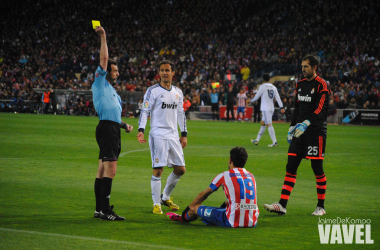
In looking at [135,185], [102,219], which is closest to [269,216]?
→ [102,219]

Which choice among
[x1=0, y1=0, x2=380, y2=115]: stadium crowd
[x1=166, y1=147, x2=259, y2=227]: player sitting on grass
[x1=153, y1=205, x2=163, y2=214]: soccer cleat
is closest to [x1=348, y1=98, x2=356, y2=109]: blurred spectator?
[x1=0, y1=0, x2=380, y2=115]: stadium crowd

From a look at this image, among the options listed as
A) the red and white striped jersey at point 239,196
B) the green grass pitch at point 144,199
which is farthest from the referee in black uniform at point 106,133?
the red and white striped jersey at point 239,196

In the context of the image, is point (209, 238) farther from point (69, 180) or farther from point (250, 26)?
point (250, 26)

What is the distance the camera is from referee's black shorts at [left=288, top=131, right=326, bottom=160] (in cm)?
700

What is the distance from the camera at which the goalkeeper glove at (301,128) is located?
6794 millimetres

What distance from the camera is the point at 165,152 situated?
695 centimetres

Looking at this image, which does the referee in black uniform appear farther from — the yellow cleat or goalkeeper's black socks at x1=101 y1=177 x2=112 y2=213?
the yellow cleat

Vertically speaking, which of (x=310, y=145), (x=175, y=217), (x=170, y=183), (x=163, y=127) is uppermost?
(x=163, y=127)

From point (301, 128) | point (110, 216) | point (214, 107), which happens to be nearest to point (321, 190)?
point (301, 128)

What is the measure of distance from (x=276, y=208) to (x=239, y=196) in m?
1.25

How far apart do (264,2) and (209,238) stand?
4677 cm

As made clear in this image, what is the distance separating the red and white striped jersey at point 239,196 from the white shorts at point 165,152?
130 centimetres

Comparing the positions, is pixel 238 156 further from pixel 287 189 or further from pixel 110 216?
pixel 110 216

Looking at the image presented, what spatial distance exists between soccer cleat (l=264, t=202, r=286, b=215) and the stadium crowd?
84.2ft
